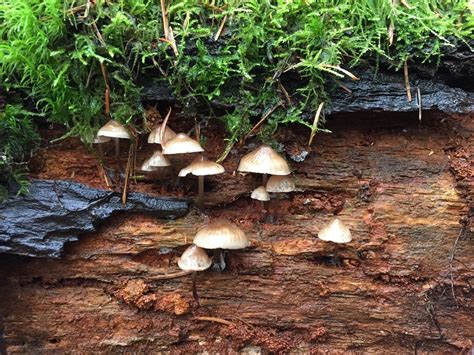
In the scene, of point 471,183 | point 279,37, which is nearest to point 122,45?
point 279,37

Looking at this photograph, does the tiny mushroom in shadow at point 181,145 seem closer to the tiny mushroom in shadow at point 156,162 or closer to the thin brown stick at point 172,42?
the tiny mushroom in shadow at point 156,162

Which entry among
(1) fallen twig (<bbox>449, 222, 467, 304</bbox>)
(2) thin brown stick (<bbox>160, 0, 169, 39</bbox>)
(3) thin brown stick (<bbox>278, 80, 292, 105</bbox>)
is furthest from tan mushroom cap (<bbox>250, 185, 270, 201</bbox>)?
(1) fallen twig (<bbox>449, 222, 467, 304</bbox>)

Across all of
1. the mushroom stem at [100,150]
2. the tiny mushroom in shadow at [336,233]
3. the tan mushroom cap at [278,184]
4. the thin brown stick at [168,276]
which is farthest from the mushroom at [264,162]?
the mushroom stem at [100,150]

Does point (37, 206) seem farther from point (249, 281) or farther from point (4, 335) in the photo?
point (249, 281)

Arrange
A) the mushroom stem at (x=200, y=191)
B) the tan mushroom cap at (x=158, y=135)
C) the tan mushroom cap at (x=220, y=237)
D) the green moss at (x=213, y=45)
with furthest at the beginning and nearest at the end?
1. the mushroom stem at (x=200, y=191)
2. the tan mushroom cap at (x=158, y=135)
3. the tan mushroom cap at (x=220, y=237)
4. the green moss at (x=213, y=45)

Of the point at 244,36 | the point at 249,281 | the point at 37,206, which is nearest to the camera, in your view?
the point at 244,36

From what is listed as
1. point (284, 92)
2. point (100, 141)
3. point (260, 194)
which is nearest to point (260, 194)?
point (260, 194)
